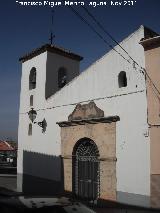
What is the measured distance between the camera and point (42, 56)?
16.5 meters

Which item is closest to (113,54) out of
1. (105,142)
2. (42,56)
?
(105,142)

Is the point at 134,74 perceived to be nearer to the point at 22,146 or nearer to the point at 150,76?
the point at 150,76

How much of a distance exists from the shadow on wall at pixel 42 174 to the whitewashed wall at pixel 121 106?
45 centimetres

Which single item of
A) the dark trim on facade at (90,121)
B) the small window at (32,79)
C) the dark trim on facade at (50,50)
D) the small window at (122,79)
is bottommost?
the dark trim on facade at (90,121)

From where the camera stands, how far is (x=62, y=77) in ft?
56.3

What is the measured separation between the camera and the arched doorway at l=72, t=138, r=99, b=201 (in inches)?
525

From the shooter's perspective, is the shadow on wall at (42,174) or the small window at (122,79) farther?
the shadow on wall at (42,174)

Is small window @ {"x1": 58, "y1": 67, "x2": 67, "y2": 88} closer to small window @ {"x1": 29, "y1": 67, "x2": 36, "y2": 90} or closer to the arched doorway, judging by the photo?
small window @ {"x1": 29, "y1": 67, "x2": 36, "y2": 90}

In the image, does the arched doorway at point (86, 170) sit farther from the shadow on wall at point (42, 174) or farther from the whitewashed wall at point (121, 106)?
the whitewashed wall at point (121, 106)

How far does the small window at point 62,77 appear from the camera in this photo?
16883 mm

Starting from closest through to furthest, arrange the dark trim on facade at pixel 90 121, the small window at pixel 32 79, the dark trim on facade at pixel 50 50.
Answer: the dark trim on facade at pixel 90 121 < the dark trim on facade at pixel 50 50 < the small window at pixel 32 79

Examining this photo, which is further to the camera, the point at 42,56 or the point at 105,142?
the point at 42,56

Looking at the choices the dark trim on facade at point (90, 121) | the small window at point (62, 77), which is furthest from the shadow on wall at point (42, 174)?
the small window at point (62, 77)

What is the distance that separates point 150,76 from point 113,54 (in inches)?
81.3
